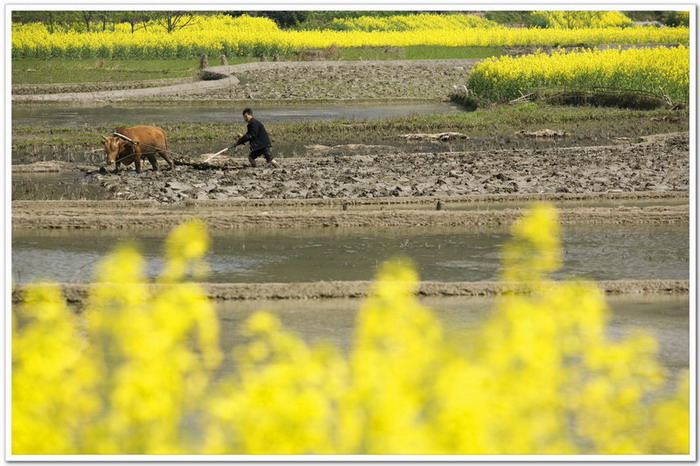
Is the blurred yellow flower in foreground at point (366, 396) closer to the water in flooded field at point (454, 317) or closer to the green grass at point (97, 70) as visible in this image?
the water in flooded field at point (454, 317)

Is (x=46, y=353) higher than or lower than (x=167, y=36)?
lower

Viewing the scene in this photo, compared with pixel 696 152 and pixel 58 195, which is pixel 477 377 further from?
pixel 58 195

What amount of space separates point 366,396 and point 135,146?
12.2m

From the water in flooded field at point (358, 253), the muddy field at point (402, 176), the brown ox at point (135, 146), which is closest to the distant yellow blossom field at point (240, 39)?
the muddy field at point (402, 176)

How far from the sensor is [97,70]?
130 feet

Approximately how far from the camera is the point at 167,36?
45562mm

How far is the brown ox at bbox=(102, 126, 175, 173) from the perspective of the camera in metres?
16.4

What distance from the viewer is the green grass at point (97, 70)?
36.9 m

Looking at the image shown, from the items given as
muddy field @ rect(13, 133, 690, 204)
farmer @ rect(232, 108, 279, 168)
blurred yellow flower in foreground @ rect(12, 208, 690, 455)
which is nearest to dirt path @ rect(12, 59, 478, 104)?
muddy field @ rect(13, 133, 690, 204)

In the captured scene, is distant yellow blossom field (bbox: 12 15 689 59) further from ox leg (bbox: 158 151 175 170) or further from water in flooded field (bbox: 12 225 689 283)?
water in flooded field (bbox: 12 225 689 283)

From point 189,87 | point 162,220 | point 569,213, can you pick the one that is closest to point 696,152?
point 569,213

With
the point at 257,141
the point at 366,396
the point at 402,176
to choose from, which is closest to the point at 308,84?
the point at 257,141

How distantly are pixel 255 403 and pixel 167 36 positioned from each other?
139ft

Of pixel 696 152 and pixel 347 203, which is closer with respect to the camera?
pixel 696 152
